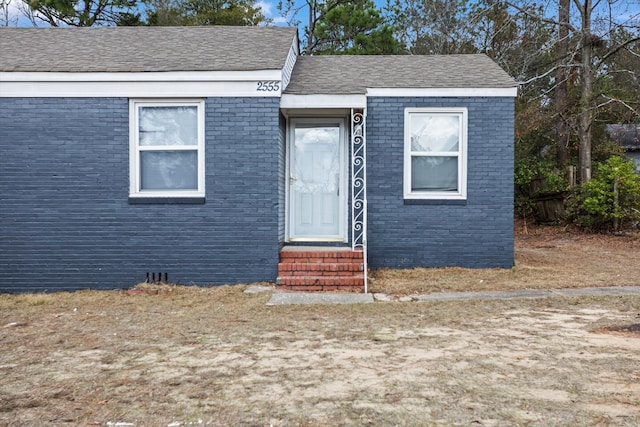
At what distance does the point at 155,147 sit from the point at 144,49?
6.64 ft

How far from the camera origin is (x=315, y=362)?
4047 millimetres

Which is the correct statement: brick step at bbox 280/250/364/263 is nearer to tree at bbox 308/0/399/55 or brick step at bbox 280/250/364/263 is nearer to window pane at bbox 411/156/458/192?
window pane at bbox 411/156/458/192

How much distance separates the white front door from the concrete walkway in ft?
6.18

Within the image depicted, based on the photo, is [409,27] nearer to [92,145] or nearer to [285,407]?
[92,145]

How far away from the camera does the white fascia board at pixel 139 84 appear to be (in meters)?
7.58

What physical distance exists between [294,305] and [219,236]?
191 centimetres

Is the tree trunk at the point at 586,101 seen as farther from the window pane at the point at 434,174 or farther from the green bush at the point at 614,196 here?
the window pane at the point at 434,174

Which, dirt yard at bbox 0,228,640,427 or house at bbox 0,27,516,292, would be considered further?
house at bbox 0,27,516,292

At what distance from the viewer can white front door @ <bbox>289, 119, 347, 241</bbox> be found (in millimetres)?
8758

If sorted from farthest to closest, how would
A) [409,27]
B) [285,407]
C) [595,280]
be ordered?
[409,27]
[595,280]
[285,407]

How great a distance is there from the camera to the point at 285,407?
3141 mm

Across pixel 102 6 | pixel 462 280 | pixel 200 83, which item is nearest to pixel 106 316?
pixel 200 83

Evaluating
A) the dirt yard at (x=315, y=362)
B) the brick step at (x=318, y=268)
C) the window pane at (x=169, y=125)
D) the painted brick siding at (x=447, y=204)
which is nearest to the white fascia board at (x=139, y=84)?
the window pane at (x=169, y=125)

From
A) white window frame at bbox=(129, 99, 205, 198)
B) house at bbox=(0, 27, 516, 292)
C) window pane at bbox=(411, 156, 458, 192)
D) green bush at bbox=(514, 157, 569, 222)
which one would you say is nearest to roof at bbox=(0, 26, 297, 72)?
house at bbox=(0, 27, 516, 292)
